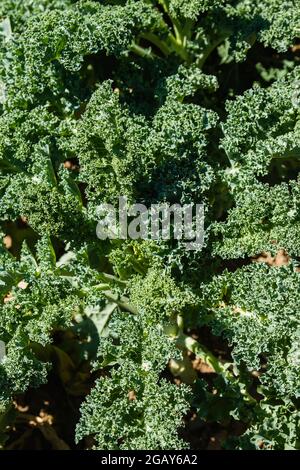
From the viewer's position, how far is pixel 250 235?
4.27m

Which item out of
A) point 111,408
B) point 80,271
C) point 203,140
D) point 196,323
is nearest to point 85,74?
point 203,140

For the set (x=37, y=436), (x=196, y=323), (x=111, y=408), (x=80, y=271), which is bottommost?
(x=37, y=436)

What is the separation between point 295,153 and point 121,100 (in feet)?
4.41

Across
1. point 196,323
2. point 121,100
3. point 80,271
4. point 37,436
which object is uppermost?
point 121,100

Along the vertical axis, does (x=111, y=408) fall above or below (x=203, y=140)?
below

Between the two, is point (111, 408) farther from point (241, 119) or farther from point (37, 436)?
point (241, 119)

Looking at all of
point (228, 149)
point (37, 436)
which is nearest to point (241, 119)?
point (228, 149)

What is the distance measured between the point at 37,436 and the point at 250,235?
7.54ft

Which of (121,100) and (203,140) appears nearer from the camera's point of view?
(203,140)

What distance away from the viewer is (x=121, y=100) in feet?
16.4
